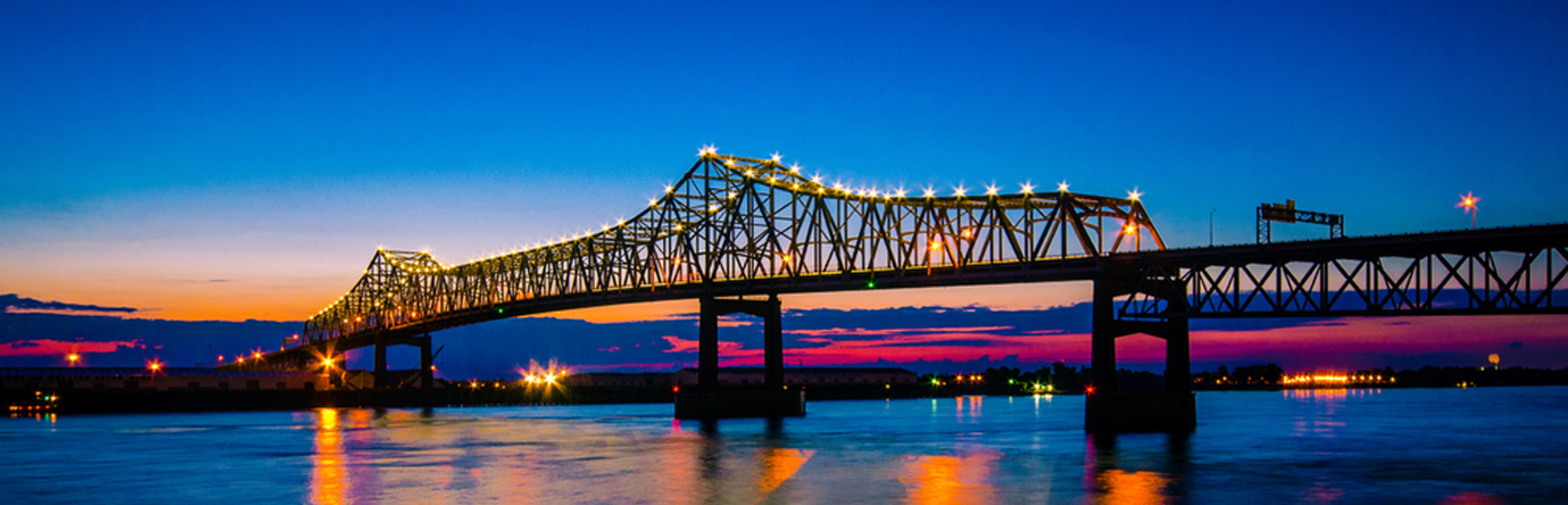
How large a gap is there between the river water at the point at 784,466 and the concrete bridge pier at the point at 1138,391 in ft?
6.59

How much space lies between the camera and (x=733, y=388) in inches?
4183

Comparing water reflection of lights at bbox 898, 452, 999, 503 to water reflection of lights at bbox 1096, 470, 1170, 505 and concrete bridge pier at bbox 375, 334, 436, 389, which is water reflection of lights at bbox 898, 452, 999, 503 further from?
concrete bridge pier at bbox 375, 334, 436, 389

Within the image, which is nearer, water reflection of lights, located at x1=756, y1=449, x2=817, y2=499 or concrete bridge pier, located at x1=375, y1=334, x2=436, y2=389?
water reflection of lights, located at x1=756, y1=449, x2=817, y2=499

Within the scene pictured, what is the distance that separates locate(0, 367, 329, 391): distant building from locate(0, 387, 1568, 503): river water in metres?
77.8

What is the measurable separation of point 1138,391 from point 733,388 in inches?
1742

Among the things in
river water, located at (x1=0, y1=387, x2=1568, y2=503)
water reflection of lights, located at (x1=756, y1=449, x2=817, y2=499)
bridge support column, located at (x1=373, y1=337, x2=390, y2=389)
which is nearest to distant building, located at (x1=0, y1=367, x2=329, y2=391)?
bridge support column, located at (x1=373, y1=337, x2=390, y2=389)

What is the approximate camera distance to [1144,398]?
6825 centimetres

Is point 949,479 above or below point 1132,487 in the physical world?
below

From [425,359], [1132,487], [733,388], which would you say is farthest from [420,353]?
[1132,487]

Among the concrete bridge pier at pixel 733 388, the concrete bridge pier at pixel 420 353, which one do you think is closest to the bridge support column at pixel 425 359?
the concrete bridge pier at pixel 420 353

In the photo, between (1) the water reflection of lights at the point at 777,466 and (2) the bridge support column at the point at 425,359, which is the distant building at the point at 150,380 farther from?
(1) the water reflection of lights at the point at 777,466

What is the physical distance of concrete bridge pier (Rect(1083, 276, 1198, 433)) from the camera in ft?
224

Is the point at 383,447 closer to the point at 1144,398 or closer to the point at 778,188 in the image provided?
the point at 1144,398

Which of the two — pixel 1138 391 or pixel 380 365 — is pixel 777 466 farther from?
pixel 380 365
